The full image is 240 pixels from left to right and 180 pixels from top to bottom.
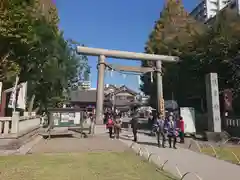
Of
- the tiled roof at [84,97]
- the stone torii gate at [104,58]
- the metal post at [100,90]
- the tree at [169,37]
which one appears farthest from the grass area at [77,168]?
the tiled roof at [84,97]

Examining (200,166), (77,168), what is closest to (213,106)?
(200,166)

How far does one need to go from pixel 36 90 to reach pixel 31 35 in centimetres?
1391

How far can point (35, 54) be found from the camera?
1791cm

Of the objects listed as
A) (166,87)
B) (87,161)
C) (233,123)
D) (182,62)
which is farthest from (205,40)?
(87,161)

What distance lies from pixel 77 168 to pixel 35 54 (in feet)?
42.7

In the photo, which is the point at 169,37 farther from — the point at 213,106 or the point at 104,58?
the point at 213,106

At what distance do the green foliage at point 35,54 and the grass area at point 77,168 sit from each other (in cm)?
737

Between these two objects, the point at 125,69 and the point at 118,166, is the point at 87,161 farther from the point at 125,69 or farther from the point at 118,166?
the point at 125,69

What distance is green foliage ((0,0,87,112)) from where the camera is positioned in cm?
1288

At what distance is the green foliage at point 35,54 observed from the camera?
12.9 meters

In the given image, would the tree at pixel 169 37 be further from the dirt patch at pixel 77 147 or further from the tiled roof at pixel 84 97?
the tiled roof at pixel 84 97

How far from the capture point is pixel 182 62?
75.8 ft

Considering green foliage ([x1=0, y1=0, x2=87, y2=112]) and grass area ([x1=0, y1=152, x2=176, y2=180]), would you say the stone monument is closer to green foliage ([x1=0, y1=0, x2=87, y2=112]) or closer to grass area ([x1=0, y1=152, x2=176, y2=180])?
grass area ([x1=0, y1=152, x2=176, y2=180])

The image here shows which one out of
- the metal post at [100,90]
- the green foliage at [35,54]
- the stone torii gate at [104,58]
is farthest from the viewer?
the stone torii gate at [104,58]
